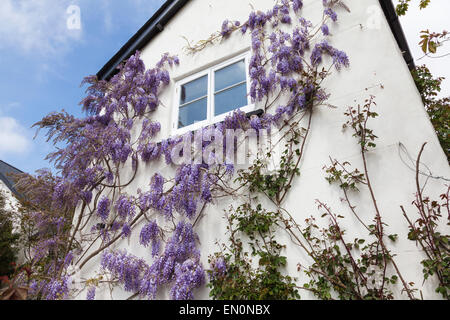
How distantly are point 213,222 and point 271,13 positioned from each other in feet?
10.4

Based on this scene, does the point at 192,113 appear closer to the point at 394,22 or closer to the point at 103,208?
the point at 103,208

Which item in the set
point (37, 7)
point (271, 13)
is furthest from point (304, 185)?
point (37, 7)

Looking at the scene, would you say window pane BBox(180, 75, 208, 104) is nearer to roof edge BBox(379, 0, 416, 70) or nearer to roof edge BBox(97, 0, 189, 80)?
roof edge BBox(97, 0, 189, 80)

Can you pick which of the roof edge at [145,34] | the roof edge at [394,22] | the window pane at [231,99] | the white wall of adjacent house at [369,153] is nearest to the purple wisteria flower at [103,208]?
the white wall of adjacent house at [369,153]

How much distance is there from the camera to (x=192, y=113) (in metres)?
3.95

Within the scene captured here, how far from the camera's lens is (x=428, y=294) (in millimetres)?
1786

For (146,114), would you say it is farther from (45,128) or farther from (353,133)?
(353,133)

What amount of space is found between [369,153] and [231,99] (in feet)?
6.43

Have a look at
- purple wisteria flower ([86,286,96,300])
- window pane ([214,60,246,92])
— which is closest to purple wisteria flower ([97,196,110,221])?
purple wisteria flower ([86,286,96,300])

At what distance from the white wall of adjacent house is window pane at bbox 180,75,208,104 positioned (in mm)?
919

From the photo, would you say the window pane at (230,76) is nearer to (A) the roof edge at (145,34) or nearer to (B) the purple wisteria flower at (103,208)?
(A) the roof edge at (145,34)

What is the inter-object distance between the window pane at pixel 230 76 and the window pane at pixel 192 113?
1.11 feet

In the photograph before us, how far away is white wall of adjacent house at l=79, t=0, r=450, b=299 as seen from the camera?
209 centimetres

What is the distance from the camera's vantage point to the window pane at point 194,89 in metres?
4.07
